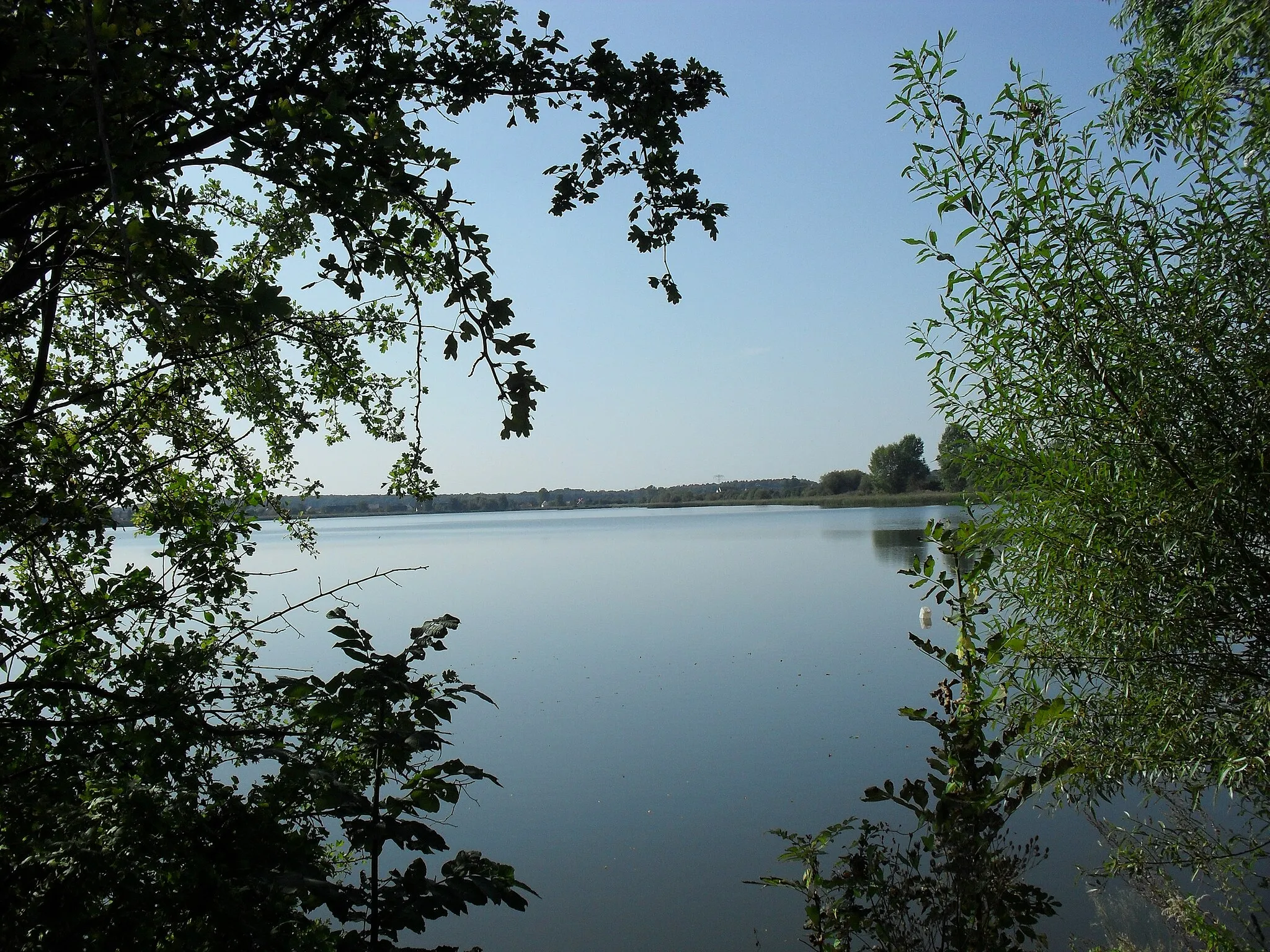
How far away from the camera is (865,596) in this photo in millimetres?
15211

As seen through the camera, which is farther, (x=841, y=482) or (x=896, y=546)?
(x=841, y=482)

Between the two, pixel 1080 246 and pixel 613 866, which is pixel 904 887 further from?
pixel 613 866

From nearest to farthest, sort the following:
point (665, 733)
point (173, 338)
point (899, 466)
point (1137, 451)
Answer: point (173, 338) → point (1137, 451) → point (665, 733) → point (899, 466)

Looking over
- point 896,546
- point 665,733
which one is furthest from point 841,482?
point 665,733

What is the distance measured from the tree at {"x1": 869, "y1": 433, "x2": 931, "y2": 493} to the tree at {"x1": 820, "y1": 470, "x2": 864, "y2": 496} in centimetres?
756

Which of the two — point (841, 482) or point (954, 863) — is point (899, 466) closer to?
point (841, 482)

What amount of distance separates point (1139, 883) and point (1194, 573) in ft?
5.61

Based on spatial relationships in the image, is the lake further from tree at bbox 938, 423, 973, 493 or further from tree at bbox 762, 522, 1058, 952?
tree at bbox 938, 423, 973, 493

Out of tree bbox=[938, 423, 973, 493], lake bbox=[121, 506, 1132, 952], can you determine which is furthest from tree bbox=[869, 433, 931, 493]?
tree bbox=[938, 423, 973, 493]

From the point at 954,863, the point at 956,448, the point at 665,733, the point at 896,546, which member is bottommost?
the point at 665,733

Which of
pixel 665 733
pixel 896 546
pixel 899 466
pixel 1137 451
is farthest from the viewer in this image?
pixel 899 466

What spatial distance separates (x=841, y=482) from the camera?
69125mm

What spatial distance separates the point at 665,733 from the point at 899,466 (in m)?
51.3

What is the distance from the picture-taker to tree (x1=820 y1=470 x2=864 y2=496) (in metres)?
68.5
